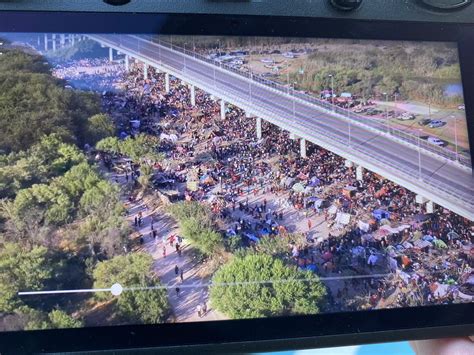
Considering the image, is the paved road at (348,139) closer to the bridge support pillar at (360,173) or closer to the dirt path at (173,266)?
the bridge support pillar at (360,173)

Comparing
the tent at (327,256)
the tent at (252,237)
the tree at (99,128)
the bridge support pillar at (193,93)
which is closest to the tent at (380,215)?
the tent at (327,256)

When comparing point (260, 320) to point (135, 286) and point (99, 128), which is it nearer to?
point (135, 286)

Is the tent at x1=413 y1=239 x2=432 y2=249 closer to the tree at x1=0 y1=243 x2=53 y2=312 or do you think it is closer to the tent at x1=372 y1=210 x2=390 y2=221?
the tent at x1=372 y1=210 x2=390 y2=221

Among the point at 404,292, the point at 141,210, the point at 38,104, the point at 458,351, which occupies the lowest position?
the point at 458,351

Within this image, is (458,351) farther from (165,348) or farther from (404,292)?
(165,348)

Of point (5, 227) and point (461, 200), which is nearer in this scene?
point (5, 227)

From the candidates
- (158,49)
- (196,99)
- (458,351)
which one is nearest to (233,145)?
(196,99)

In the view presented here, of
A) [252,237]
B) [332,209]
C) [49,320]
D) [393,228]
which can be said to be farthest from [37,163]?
[393,228]

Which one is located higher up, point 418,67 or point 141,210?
point 418,67
